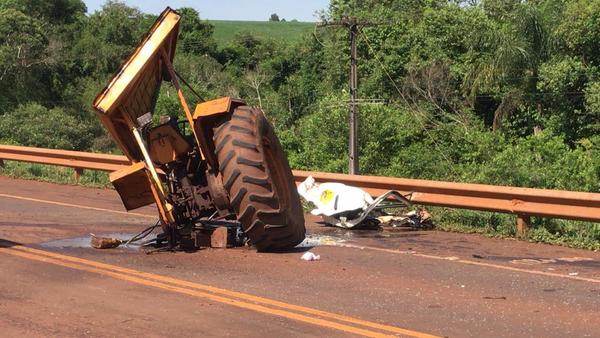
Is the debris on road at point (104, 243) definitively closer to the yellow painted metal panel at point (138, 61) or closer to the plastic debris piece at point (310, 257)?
the yellow painted metal panel at point (138, 61)

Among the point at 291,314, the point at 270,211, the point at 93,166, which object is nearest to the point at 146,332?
the point at 291,314

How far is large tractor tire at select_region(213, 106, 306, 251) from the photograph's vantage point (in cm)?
771

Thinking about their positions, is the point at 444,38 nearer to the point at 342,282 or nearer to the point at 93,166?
the point at 93,166

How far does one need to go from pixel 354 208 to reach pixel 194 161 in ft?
8.76

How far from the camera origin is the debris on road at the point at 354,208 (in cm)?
1033

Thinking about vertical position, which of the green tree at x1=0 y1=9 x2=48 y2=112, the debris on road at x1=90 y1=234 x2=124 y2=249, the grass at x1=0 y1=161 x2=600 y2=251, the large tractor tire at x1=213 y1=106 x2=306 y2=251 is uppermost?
the green tree at x1=0 y1=9 x2=48 y2=112

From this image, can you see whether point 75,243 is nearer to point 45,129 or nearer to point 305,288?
point 305,288

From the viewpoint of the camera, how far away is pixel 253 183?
772 cm

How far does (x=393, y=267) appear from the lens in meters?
7.75

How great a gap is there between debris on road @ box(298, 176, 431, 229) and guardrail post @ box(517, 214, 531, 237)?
125cm

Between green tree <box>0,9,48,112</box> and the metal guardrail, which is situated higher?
green tree <box>0,9,48,112</box>

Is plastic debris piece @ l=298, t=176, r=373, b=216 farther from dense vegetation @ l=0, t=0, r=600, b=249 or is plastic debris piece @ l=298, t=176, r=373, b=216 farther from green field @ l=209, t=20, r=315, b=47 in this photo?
green field @ l=209, t=20, r=315, b=47

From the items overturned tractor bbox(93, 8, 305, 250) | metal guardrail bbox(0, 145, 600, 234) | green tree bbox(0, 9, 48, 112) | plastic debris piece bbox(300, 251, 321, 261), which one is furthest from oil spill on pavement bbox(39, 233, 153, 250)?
green tree bbox(0, 9, 48, 112)

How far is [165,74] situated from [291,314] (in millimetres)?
4059
